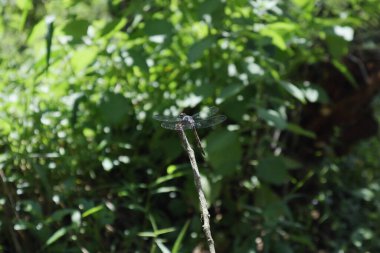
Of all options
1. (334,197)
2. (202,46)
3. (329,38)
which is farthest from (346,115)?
(202,46)

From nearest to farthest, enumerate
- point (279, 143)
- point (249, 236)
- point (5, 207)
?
point (5, 207), point (249, 236), point (279, 143)

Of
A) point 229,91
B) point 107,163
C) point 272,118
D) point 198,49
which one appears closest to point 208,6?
point 198,49

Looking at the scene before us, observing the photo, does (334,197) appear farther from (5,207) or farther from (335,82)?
(5,207)

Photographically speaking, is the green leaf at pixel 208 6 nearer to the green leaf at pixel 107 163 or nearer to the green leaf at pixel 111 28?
the green leaf at pixel 111 28

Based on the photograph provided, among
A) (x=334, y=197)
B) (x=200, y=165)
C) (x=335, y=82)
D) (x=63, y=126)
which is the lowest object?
(x=334, y=197)

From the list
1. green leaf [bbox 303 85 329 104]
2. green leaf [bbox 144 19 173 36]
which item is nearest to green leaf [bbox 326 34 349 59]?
green leaf [bbox 303 85 329 104]

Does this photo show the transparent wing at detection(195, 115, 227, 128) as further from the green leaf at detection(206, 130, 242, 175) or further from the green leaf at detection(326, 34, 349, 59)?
the green leaf at detection(326, 34, 349, 59)
